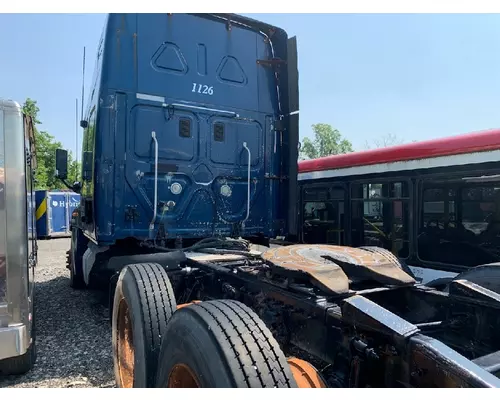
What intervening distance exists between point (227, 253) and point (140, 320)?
146cm

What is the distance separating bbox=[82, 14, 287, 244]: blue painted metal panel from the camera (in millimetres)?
4211

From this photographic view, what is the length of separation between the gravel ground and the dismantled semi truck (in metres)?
0.59

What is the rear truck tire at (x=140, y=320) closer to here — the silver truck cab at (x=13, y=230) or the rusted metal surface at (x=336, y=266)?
the silver truck cab at (x=13, y=230)

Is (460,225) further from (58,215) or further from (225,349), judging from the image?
(58,215)

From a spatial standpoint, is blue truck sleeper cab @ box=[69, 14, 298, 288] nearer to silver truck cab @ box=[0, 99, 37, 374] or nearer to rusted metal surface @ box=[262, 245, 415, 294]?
silver truck cab @ box=[0, 99, 37, 374]

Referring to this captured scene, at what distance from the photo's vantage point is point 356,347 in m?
2.03

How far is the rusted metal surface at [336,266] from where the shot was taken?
2434mm

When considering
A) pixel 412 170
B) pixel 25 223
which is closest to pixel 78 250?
pixel 25 223

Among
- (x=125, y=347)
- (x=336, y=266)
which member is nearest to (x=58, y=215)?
(x=125, y=347)

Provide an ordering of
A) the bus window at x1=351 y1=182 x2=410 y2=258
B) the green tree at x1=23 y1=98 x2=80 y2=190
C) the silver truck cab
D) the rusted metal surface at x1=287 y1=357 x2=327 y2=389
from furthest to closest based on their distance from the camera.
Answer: the green tree at x1=23 y1=98 x2=80 y2=190
the bus window at x1=351 y1=182 x2=410 y2=258
the silver truck cab
the rusted metal surface at x1=287 y1=357 x2=327 y2=389

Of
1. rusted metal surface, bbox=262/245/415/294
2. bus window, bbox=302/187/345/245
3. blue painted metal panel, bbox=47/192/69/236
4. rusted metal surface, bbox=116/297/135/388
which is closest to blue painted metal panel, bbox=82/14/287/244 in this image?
rusted metal surface, bbox=116/297/135/388

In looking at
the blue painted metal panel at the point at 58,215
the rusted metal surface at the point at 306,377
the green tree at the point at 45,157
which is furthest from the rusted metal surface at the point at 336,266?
the green tree at the point at 45,157

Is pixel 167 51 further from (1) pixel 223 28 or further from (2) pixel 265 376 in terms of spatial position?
(2) pixel 265 376

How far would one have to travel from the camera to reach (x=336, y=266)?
2.56m
